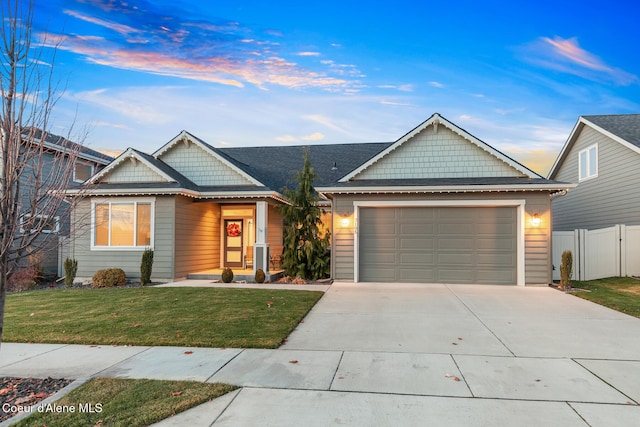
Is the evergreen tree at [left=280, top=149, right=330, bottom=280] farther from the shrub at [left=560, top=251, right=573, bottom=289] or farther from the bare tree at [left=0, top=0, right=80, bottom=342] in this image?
the bare tree at [left=0, top=0, right=80, bottom=342]

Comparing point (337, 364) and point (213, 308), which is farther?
point (213, 308)

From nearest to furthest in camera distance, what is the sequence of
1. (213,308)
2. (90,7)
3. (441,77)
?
(90,7), (213,308), (441,77)

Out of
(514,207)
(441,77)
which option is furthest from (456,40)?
(514,207)

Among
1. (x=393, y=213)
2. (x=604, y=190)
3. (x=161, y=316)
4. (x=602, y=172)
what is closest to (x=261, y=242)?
(x=393, y=213)

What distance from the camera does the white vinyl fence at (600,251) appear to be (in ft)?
41.5

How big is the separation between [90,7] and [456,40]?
11815mm

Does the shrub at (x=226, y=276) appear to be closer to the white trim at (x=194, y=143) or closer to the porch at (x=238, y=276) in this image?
the porch at (x=238, y=276)

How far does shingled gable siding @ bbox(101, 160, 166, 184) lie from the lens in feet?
42.2

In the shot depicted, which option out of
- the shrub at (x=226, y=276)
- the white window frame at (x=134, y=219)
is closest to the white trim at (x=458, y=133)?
the shrub at (x=226, y=276)

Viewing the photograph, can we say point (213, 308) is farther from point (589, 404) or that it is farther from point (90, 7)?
point (589, 404)

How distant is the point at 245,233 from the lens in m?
15.2

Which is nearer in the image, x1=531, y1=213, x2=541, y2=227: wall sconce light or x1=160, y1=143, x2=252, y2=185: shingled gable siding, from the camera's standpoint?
x1=531, y1=213, x2=541, y2=227: wall sconce light

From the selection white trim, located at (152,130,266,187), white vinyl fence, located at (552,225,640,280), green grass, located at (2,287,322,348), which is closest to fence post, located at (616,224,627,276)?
white vinyl fence, located at (552,225,640,280)

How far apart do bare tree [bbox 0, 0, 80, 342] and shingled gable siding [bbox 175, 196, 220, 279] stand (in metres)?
8.83
